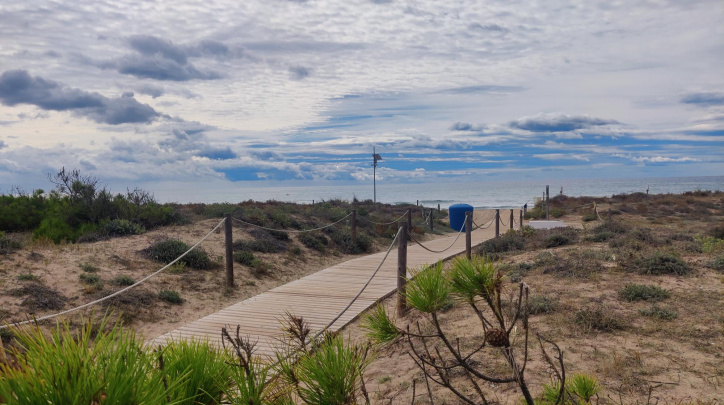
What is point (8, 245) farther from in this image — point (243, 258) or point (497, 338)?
point (497, 338)

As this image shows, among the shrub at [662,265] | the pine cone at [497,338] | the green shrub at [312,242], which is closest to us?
the pine cone at [497,338]

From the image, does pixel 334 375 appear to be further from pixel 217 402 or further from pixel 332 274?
pixel 332 274

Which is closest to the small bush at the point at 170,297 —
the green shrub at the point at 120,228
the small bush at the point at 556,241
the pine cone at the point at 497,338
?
the green shrub at the point at 120,228

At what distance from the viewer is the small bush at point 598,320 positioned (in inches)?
223

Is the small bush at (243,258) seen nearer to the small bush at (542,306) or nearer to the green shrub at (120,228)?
the green shrub at (120,228)

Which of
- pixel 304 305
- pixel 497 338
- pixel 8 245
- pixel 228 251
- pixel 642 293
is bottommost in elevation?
pixel 304 305

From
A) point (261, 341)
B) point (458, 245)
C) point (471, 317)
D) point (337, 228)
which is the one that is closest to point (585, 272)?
point (471, 317)

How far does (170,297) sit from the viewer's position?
837 centimetres

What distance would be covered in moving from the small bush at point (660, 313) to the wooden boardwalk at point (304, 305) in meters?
2.65

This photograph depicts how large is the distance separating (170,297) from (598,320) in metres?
6.34

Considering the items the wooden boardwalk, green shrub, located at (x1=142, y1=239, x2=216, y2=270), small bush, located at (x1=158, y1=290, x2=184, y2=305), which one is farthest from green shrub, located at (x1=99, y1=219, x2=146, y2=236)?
the wooden boardwalk

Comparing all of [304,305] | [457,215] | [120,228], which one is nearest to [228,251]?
[304,305]

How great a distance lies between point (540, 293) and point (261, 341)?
3865mm

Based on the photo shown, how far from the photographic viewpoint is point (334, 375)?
4.76ft
